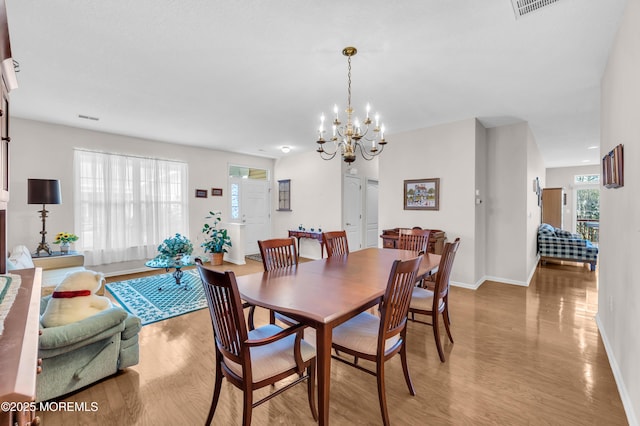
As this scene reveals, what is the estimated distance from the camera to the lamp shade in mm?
3703

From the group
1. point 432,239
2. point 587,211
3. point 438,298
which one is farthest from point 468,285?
point 587,211

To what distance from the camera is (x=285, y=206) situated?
7.21m

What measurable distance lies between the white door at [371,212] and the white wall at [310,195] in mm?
980

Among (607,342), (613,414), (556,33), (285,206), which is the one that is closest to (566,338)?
(607,342)

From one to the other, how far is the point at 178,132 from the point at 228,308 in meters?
4.38

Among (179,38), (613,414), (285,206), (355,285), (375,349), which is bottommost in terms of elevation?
(613,414)

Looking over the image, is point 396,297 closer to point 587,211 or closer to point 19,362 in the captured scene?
point 19,362

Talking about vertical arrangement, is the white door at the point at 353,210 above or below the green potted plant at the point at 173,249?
above

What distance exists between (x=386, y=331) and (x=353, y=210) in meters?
4.84

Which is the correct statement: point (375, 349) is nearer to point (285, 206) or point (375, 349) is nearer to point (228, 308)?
point (228, 308)

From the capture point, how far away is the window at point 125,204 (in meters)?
4.77

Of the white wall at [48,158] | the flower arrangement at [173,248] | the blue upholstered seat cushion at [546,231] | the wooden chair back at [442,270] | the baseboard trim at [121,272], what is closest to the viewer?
the wooden chair back at [442,270]

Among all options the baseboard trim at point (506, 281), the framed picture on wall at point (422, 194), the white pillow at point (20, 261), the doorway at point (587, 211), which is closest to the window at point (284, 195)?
the framed picture on wall at point (422, 194)

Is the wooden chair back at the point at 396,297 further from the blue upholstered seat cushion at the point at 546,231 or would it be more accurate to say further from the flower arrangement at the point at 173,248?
the blue upholstered seat cushion at the point at 546,231
